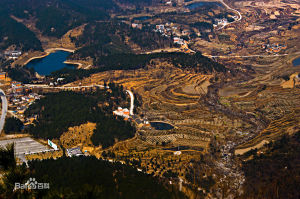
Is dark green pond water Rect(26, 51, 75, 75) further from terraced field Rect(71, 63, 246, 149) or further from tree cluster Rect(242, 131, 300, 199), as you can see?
tree cluster Rect(242, 131, 300, 199)

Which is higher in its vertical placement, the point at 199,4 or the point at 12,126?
the point at 199,4

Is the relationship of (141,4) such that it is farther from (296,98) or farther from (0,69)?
(296,98)

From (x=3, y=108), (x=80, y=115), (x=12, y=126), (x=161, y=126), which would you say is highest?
(x=80, y=115)

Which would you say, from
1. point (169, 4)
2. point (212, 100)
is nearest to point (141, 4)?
point (169, 4)

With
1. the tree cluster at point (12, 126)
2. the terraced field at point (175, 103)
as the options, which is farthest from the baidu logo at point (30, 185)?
the tree cluster at point (12, 126)

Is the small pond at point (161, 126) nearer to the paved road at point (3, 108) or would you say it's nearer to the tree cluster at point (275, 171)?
the tree cluster at point (275, 171)

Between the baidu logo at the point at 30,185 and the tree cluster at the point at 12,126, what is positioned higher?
the baidu logo at the point at 30,185

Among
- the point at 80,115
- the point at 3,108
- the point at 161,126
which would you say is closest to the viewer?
the point at 80,115

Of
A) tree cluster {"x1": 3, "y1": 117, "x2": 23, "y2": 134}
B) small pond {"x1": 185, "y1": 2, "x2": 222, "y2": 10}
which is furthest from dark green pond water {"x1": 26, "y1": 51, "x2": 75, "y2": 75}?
small pond {"x1": 185, "y1": 2, "x2": 222, "y2": 10}

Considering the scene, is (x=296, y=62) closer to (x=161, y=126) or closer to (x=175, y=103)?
(x=175, y=103)

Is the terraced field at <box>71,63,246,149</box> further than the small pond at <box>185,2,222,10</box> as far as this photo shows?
No

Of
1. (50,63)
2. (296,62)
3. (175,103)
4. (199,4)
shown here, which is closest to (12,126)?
(175,103)
